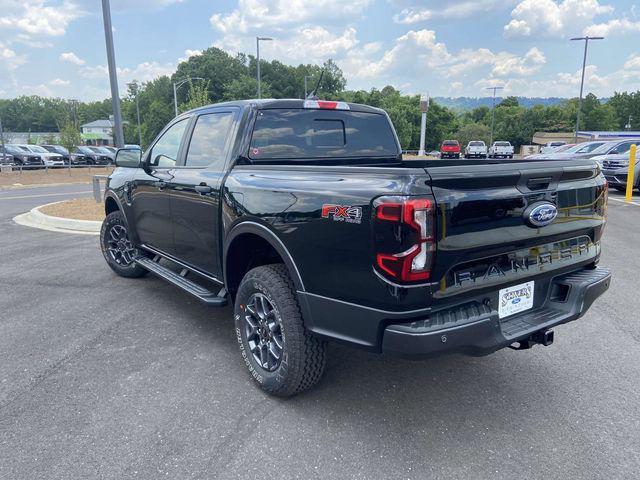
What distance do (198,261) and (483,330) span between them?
246 centimetres

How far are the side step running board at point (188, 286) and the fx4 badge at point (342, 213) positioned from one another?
4.79 ft

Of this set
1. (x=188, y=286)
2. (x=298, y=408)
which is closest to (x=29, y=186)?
(x=188, y=286)

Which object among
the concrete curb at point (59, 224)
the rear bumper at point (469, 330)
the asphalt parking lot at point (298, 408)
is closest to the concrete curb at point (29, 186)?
the concrete curb at point (59, 224)

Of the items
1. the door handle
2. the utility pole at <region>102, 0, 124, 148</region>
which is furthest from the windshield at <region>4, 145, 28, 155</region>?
the door handle

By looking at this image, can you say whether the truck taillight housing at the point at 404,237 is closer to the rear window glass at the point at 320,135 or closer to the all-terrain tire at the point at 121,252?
the rear window glass at the point at 320,135

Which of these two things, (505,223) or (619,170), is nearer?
(505,223)

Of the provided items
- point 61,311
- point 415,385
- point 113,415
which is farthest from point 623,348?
point 61,311

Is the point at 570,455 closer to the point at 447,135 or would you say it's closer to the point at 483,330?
the point at 483,330

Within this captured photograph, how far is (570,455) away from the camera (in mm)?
2492

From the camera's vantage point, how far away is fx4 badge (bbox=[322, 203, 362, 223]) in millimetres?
2375

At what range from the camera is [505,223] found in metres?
2.53

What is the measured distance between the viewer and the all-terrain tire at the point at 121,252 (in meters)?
5.49

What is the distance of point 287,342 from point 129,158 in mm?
3029

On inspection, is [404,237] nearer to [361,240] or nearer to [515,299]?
[361,240]
